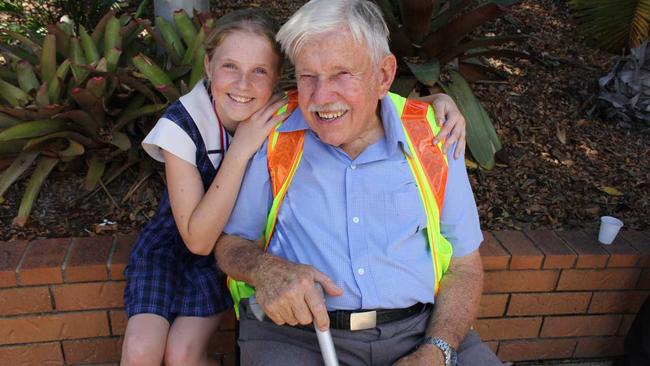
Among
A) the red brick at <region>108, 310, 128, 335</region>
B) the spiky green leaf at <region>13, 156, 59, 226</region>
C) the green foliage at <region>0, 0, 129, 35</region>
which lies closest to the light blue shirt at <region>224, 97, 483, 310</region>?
→ the red brick at <region>108, 310, 128, 335</region>

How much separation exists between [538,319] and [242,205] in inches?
65.5

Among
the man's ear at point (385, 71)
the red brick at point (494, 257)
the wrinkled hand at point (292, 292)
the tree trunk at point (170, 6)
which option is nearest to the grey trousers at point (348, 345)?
the wrinkled hand at point (292, 292)

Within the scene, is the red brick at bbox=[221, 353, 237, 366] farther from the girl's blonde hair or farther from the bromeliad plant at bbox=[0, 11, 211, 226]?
the girl's blonde hair

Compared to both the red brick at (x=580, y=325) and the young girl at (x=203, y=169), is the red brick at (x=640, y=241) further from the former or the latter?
the young girl at (x=203, y=169)

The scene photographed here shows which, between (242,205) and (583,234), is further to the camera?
(583,234)

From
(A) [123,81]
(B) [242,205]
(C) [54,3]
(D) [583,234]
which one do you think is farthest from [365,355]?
(C) [54,3]

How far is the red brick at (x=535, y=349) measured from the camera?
3.04m

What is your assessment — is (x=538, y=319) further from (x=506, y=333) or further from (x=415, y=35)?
(x=415, y=35)

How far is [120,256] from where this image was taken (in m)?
2.58

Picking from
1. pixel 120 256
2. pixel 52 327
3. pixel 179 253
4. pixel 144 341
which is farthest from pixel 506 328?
pixel 52 327

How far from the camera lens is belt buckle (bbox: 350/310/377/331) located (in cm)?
209

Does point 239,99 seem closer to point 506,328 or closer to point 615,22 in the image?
point 506,328

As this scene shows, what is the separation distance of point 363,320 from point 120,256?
1.12 m

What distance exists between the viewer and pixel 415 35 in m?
3.42
